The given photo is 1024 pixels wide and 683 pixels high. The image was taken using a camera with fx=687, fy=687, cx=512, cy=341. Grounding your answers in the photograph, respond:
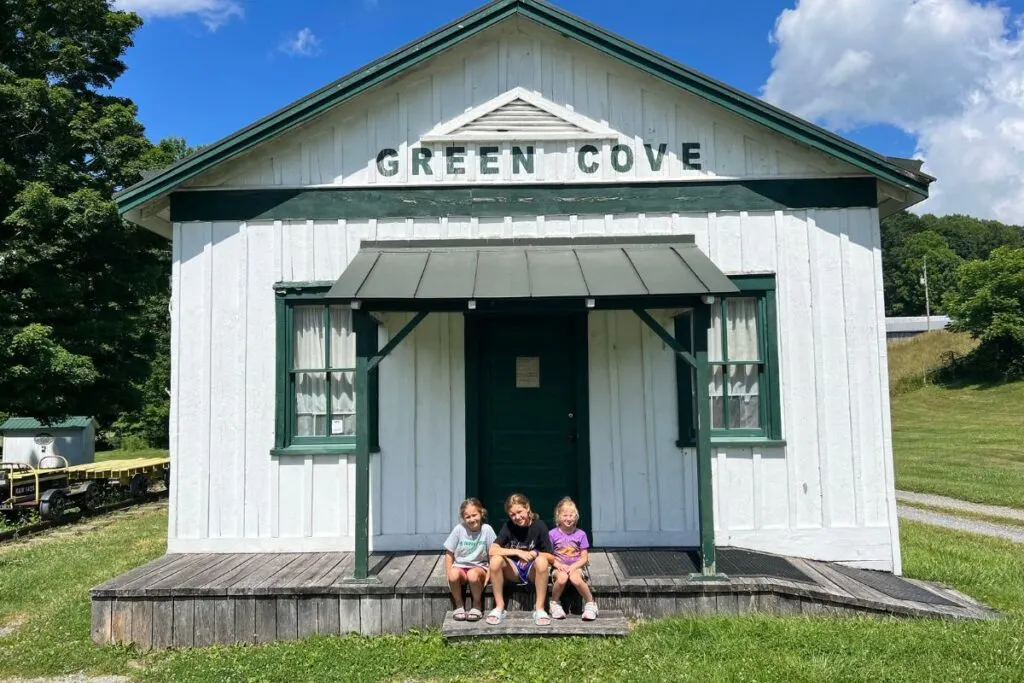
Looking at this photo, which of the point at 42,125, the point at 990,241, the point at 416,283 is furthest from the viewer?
the point at 990,241

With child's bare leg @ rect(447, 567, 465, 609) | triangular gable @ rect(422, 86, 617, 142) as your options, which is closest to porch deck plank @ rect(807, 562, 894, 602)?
child's bare leg @ rect(447, 567, 465, 609)

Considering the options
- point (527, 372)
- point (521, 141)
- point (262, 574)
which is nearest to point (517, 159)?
point (521, 141)

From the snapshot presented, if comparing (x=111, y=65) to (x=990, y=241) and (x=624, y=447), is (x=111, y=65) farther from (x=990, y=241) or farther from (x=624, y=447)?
(x=990, y=241)

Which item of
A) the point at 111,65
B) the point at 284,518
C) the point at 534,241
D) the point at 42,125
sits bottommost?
the point at 284,518

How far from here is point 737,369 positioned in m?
6.83

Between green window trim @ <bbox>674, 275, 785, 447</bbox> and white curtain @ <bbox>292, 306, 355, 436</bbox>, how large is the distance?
3261mm

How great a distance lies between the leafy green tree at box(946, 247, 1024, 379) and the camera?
39.3 meters

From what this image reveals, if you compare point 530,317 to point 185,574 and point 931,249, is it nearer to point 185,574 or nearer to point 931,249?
point 185,574

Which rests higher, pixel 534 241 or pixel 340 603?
pixel 534 241

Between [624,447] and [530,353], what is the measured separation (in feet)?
4.29

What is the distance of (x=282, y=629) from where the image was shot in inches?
209

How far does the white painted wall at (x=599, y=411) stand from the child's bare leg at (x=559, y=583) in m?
1.56

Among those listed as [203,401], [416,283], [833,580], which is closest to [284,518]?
[203,401]

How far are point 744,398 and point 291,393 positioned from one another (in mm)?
4462
